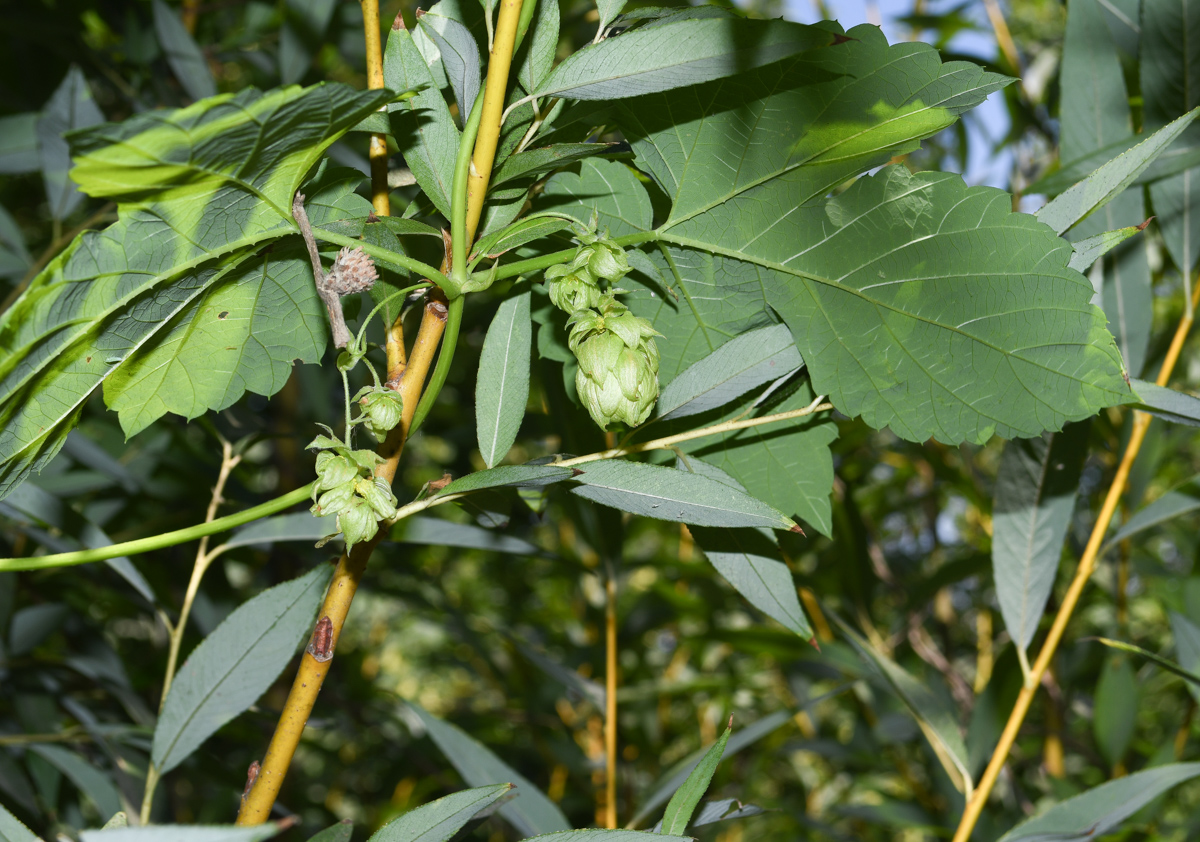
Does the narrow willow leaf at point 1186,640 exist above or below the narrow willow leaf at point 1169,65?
below

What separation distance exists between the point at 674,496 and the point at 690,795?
136mm

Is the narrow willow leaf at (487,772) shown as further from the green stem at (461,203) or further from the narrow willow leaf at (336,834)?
the green stem at (461,203)

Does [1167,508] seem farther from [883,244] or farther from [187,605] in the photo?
[187,605]

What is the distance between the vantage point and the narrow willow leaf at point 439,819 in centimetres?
35

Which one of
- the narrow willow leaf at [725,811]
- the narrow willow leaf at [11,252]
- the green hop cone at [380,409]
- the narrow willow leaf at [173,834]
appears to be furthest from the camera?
the narrow willow leaf at [11,252]

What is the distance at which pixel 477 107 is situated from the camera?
1.07 feet

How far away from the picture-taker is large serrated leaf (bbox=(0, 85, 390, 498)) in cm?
25

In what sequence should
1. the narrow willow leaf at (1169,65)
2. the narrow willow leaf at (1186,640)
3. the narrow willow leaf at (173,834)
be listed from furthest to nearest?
the narrow willow leaf at (1186,640) < the narrow willow leaf at (1169,65) < the narrow willow leaf at (173,834)

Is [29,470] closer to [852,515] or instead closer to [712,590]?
[852,515]

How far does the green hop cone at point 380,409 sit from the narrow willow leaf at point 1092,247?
317mm

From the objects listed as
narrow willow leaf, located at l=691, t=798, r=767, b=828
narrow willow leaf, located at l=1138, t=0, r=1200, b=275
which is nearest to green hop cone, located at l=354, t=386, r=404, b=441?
narrow willow leaf, located at l=691, t=798, r=767, b=828

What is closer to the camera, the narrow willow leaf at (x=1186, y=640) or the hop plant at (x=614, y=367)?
the hop plant at (x=614, y=367)

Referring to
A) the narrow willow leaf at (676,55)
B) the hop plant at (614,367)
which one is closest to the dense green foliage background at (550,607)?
the hop plant at (614,367)

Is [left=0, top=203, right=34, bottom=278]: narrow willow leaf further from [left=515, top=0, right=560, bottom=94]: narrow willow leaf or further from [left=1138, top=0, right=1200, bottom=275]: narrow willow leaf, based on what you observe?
[left=1138, top=0, right=1200, bottom=275]: narrow willow leaf
